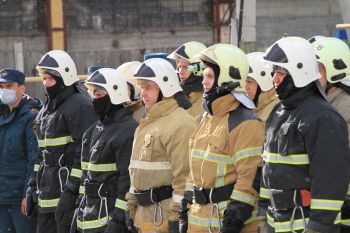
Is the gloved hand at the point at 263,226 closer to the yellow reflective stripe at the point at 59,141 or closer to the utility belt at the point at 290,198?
the utility belt at the point at 290,198

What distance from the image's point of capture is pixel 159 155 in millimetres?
6621

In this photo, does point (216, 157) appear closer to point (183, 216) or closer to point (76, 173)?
point (183, 216)

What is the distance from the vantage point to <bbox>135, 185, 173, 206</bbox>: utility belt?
21.9 feet

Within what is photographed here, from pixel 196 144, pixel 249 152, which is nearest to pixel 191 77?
pixel 196 144

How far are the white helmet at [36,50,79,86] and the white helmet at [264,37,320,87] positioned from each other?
336cm

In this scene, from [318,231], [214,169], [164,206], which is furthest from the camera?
[164,206]

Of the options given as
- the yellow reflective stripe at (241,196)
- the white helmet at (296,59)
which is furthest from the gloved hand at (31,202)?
the white helmet at (296,59)

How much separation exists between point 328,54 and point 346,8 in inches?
333

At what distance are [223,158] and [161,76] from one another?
1156mm

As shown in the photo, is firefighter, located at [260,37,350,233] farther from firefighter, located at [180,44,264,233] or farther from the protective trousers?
the protective trousers

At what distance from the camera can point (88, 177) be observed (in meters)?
7.42

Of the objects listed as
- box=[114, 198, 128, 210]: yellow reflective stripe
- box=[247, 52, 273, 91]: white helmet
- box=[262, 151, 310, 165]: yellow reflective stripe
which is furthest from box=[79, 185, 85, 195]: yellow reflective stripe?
box=[262, 151, 310, 165]: yellow reflective stripe

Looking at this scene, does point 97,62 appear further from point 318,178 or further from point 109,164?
point 318,178

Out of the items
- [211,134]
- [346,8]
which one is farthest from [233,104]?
[346,8]
